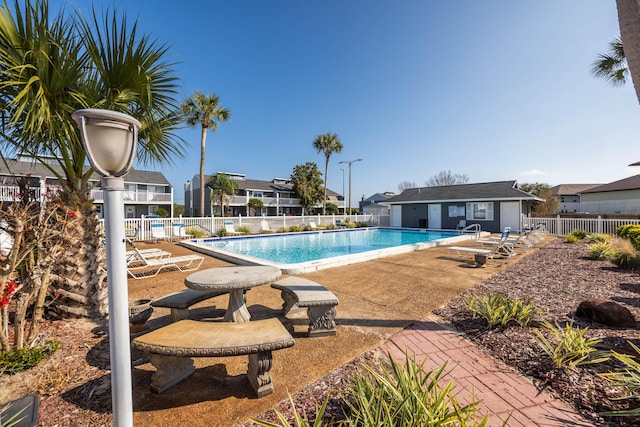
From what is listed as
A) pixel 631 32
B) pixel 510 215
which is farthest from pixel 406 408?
pixel 510 215

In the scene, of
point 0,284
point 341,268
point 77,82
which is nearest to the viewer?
point 0,284

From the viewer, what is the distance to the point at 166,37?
149 inches

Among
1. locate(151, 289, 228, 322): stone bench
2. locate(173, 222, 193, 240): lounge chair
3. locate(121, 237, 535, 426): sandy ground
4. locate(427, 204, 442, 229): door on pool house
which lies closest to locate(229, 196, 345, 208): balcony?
locate(427, 204, 442, 229): door on pool house

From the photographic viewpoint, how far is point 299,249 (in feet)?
49.9

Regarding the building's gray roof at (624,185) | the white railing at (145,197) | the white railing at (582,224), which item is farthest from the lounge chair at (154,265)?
the building's gray roof at (624,185)

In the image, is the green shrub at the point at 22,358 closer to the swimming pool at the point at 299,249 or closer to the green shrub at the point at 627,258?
the swimming pool at the point at 299,249

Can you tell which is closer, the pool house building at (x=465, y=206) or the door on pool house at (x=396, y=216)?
the pool house building at (x=465, y=206)

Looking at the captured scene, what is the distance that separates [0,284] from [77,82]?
8.40 ft

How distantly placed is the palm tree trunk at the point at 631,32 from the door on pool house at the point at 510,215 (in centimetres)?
2044

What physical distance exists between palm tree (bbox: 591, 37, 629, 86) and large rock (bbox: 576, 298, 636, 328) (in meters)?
11.7

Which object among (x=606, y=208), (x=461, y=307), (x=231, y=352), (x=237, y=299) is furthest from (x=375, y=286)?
(x=606, y=208)

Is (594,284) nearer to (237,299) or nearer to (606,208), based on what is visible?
(237,299)

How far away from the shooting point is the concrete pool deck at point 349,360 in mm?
2203

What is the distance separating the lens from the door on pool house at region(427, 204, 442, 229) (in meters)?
23.7
